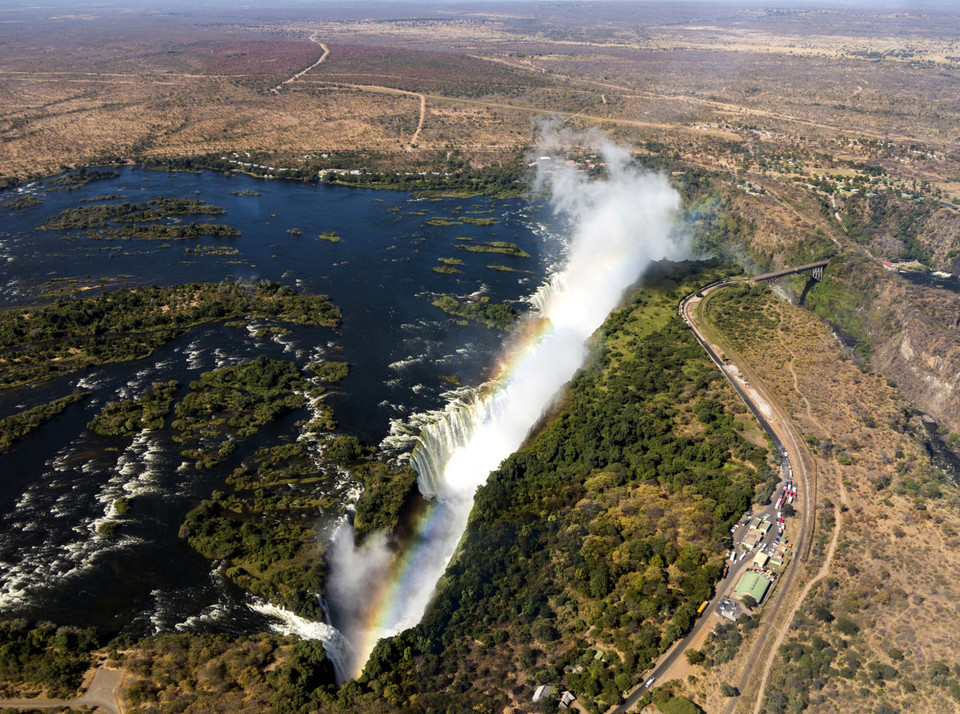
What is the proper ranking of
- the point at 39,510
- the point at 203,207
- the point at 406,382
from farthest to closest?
the point at 203,207
the point at 406,382
the point at 39,510

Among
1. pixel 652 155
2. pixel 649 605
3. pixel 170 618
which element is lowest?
pixel 170 618

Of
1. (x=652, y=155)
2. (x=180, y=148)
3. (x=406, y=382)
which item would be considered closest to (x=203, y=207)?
(x=180, y=148)

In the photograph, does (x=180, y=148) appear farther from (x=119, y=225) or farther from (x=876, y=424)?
(x=876, y=424)

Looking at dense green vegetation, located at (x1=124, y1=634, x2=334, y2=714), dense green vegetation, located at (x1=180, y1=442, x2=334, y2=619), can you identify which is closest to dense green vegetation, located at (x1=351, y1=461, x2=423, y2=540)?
dense green vegetation, located at (x1=180, y1=442, x2=334, y2=619)

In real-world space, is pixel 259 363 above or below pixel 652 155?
below

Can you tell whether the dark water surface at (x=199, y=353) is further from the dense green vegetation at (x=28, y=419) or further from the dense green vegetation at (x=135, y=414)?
the dense green vegetation at (x=135, y=414)

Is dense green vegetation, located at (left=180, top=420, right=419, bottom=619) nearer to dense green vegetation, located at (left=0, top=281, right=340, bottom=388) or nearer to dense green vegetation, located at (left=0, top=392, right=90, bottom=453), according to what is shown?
dense green vegetation, located at (left=0, top=392, right=90, bottom=453)

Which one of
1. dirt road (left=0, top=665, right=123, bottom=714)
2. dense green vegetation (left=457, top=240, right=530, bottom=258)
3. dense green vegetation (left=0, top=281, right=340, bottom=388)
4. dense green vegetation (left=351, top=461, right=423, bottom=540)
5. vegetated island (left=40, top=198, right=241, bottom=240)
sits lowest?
dirt road (left=0, top=665, right=123, bottom=714)
